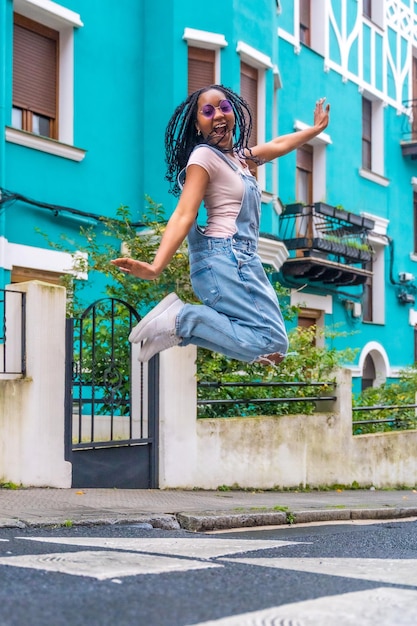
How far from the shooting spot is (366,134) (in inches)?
840

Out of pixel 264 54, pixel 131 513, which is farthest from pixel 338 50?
pixel 131 513

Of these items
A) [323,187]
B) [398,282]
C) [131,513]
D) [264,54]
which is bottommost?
[131,513]

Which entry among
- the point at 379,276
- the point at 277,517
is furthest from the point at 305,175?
the point at 277,517

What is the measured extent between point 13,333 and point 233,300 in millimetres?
4692

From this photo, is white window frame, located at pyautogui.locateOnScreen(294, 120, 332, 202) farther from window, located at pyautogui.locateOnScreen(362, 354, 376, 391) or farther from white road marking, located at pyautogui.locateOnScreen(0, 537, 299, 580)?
white road marking, located at pyautogui.locateOnScreen(0, 537, 299, 580)

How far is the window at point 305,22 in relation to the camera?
62.6 ft

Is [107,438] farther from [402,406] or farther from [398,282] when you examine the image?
[398,282]

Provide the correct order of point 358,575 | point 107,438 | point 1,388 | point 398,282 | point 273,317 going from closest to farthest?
point 358,575, point 273,317, point 1,388, point 107,438, point 398,282

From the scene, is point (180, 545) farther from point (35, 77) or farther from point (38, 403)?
point (35, 77)

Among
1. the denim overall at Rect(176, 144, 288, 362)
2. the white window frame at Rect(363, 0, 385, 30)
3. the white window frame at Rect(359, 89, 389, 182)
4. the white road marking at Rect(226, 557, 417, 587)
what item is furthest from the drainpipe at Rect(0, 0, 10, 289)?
the white window frame at Rect(363, 0, 385, 30)

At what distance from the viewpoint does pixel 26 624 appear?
3.11 m

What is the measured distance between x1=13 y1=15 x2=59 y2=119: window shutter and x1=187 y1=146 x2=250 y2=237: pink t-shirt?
8.79m

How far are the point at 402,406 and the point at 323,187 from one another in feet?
20.7

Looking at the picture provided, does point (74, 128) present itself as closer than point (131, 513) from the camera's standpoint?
No
